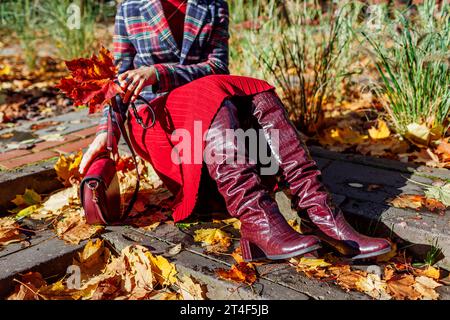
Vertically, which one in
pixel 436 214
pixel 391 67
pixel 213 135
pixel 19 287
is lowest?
pixel 19 287

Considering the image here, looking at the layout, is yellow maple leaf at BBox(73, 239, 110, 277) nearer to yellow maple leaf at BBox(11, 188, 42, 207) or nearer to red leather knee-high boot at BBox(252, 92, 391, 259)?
yellow maple leaf at BBox(11, 188, 42, 207)

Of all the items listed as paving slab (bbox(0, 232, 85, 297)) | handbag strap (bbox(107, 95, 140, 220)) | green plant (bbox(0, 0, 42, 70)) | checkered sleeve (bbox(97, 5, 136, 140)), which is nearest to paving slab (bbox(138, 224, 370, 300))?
handbag strap (bbox(107, 95, 140, 220))

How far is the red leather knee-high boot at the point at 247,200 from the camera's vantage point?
5.27 feet

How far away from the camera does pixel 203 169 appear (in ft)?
6.31

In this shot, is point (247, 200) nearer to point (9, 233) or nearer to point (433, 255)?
point (433, 255)

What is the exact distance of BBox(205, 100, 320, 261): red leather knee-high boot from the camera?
1.61 meters

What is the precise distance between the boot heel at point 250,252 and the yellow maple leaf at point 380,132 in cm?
140

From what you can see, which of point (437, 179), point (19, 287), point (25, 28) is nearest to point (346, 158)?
point (437, 179)

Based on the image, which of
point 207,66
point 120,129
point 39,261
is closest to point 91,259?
point 39,261

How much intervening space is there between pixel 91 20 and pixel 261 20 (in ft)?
7.05

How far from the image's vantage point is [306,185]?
1732mm

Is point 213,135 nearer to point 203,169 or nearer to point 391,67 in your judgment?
point 203,169

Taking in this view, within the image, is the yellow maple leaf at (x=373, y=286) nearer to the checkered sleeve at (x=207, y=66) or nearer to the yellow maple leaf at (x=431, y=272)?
the yellow maple leaf at (x=431, y=272)

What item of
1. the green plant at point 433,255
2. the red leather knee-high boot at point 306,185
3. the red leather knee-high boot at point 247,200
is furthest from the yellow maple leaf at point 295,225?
the green plant at point 433,255
